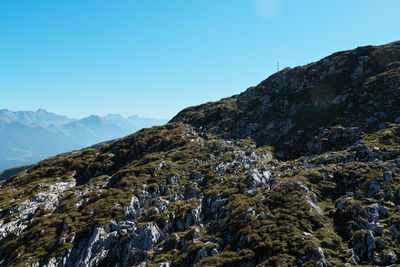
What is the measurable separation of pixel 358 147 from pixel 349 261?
24.3 m

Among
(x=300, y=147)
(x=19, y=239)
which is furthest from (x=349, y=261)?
(x=19, y=239)

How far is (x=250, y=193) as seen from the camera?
32406 millimetres

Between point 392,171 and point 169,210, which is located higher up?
point 392,171

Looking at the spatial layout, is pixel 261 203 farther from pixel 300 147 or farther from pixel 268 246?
pixel 300 147

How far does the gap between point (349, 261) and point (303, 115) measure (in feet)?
152

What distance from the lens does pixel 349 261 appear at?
17984 millimetres

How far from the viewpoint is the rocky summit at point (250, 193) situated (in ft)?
70.8

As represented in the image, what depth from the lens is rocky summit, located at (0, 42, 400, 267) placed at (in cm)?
2159

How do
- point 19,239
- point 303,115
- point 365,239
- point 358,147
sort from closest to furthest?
point 365,239 < point 19,239 < point 358,147 < point 303,115

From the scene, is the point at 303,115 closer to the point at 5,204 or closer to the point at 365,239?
the point at 365,239

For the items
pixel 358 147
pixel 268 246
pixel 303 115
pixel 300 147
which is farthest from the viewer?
pixel 303 115

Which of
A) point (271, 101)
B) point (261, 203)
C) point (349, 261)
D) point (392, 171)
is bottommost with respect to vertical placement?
point (349, 261)

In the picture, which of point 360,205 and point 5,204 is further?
point 5,204

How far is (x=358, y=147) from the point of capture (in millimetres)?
35250
